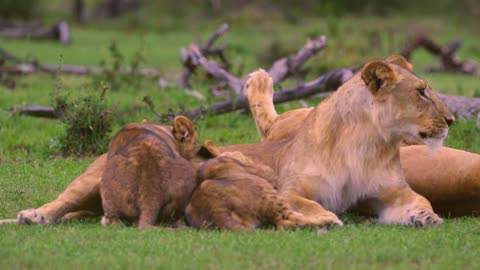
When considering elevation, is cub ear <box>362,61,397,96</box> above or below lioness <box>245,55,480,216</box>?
above

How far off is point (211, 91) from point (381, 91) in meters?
5.09

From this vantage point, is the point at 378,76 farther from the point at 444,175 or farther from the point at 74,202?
the point at 74,202

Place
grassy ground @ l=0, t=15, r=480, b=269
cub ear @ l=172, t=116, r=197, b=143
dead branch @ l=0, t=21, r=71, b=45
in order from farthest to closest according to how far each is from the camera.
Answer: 1. dead branch @ l=0, t=21, r=71, b=45
2. cub ear @ l=172, t=116, r=197, b=143
3. grassy ground @ l=0, t=15, r=480, b=269

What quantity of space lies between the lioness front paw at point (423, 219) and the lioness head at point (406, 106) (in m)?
0.38

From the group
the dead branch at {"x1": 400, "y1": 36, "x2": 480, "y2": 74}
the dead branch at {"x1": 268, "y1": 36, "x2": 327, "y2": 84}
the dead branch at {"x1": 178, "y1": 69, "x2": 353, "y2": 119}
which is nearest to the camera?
the dead branch at {"x1": 178, "y1": 69, "x2": 353, "y2": 119}

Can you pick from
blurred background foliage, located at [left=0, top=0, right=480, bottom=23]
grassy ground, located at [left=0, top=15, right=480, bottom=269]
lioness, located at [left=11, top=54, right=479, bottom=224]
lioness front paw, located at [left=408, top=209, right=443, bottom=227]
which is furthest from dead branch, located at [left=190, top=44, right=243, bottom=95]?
blurred background foliage, located at [left=0, top=0, right=480, bottom=23]

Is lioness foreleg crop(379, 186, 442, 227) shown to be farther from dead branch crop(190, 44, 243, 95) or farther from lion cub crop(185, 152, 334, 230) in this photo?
dead branch crop(190, 44, 243, 95)

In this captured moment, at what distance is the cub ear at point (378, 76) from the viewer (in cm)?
593

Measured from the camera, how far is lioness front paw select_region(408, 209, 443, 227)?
5.88 m

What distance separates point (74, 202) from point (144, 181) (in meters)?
0.57

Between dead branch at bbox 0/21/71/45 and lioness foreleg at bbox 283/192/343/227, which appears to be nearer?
lioness foreleg at bbox 283/192/343/227

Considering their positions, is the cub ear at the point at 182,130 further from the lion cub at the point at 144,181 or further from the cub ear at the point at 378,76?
the cub ear at the point at 378,76

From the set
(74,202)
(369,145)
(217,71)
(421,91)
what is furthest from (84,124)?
(421,91)

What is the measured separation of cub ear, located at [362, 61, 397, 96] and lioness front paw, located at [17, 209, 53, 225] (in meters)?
1.98
